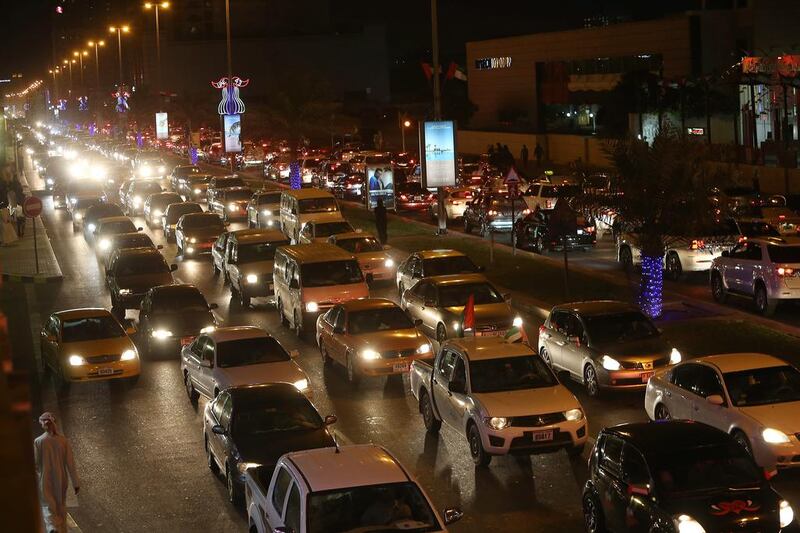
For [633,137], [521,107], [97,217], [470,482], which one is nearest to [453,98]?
[521,107]

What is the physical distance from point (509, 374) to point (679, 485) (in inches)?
201

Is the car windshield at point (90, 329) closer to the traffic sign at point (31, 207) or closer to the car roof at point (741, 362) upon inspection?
the car roof at point (741, 362)

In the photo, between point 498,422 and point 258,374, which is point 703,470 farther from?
point 258,374

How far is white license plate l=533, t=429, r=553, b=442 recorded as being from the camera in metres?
14.6

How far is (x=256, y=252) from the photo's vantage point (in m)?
30.9

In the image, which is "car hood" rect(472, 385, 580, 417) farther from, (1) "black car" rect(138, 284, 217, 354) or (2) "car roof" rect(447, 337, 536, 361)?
(1) "black car" rect(138, 284, 217, 354)

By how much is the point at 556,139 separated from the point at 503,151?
15.8 feet

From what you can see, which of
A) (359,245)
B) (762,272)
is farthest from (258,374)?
(359,245)

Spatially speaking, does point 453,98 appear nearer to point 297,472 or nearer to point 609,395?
point 609,395

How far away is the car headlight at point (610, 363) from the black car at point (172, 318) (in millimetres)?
9085

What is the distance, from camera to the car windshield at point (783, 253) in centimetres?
2455

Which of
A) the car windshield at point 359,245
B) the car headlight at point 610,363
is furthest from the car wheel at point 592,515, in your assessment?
the car windshield at point 359,245

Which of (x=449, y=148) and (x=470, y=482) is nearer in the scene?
(x=470, y=482)

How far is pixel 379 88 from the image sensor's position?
504 feet
